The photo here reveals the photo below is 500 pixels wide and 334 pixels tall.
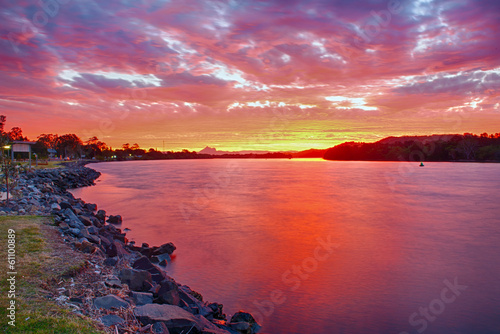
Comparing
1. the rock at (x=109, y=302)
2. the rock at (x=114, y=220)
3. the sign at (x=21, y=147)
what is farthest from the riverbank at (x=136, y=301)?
the sign at (x=21, y=147)

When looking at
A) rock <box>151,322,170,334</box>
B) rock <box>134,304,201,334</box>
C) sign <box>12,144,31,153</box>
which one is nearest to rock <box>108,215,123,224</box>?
rock <box>134,304,201,334</box>

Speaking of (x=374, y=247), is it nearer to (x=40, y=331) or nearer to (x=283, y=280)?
(x=283, y=280)

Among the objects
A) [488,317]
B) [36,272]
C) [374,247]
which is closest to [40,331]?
[36,272]

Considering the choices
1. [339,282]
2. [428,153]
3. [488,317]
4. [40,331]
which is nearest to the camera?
[40,331]

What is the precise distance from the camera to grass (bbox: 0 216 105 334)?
5.20 m

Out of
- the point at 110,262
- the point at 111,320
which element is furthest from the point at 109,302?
the point at 110,262

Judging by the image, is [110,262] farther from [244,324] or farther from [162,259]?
[244,324]

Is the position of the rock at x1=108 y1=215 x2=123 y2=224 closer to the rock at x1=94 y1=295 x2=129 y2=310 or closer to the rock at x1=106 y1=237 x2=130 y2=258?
the rock at x1=106 y1=237 x2=130 y2=258

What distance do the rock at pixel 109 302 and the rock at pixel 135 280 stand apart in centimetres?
156

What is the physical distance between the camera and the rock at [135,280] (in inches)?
320

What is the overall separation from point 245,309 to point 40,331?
18.4 ft

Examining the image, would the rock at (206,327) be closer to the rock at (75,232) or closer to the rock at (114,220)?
the rock at (75,232)

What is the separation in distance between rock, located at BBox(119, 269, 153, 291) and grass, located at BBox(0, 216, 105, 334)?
1.15 metres

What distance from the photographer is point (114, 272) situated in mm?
8820
